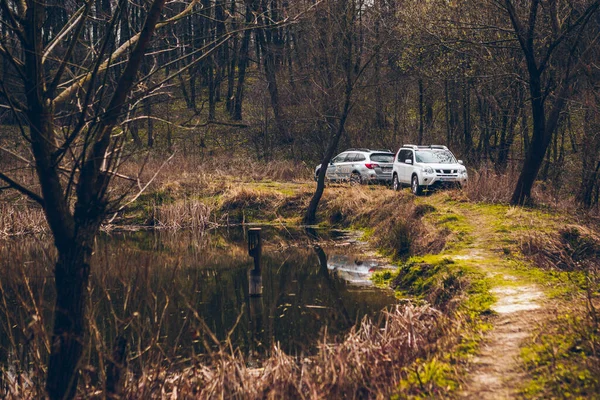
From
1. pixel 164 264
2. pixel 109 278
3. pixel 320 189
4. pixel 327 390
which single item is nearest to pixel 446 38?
pixel 320 189

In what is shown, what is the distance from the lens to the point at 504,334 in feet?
23.9

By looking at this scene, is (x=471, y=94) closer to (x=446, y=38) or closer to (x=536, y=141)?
(x=446, y=38)

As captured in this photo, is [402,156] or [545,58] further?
[402,156]

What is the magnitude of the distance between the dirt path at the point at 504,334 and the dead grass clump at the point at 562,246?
654 millimetres

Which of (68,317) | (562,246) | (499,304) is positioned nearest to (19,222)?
(562,246)

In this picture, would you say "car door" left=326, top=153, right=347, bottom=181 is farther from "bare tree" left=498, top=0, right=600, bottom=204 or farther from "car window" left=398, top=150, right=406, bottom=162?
"bare tree" left=498, top=0, right=600, bottom=204

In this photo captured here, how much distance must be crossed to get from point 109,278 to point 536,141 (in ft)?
34.4

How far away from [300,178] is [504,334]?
23.0 meters

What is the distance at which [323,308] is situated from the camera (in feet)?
39.3

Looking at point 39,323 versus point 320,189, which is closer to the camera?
point 39,323

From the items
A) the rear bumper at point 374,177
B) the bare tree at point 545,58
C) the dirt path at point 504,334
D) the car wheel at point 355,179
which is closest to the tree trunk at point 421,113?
the rear bumper at point 374,177

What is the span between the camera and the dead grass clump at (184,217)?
76.9 feet

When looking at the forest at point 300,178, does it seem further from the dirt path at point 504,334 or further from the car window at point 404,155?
the car window at point 404,155

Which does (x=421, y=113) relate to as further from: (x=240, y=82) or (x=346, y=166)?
(x=240, y=82)
